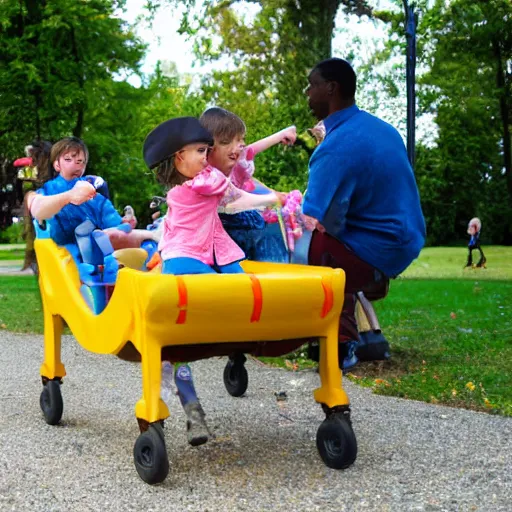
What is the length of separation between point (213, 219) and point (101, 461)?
1.19 metres

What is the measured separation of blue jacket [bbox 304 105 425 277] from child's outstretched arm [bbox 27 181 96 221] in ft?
3.46

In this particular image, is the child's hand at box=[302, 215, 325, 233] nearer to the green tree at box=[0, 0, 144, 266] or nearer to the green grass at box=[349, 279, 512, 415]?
the green grass at box=[349, 279, 512, 415]

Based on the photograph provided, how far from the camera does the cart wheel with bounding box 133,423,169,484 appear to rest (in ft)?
11.8

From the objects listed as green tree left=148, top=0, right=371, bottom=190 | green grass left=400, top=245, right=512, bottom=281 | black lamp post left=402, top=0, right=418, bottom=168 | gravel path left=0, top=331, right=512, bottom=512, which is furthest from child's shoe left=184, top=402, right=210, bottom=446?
green grass left=400, top=245, right=512, bottom=281

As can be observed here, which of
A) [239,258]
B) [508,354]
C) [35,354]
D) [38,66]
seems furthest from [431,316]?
[38,66]

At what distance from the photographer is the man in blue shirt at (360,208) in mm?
4359

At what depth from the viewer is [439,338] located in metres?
8.43

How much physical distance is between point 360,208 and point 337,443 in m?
1.16

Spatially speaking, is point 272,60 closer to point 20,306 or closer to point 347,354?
point 20,306

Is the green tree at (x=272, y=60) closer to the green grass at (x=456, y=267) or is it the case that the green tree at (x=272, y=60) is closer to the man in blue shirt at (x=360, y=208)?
the green grass at (x=456, y=267)

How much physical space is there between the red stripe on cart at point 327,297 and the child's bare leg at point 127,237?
161 cm

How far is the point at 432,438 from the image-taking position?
14.7 feet

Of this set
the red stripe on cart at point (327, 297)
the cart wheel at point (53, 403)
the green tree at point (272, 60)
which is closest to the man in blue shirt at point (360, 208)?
the red stripe on cart at point (327, 297)

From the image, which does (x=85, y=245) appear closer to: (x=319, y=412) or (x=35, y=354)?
(x=319, y=412)
